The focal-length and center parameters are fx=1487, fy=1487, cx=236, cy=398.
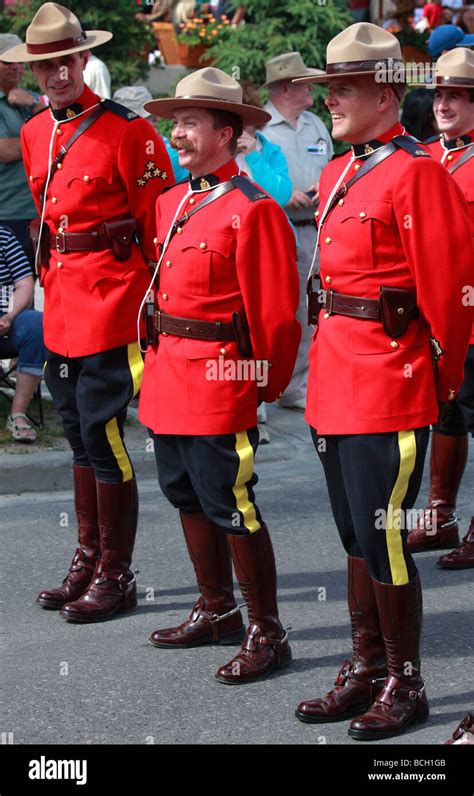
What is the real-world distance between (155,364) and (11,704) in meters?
1.24

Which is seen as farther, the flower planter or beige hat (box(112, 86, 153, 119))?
the flower planter

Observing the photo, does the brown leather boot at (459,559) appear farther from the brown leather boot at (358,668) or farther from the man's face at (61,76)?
the man's face at (61,76)

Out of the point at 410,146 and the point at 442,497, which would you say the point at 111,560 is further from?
the point at 410,146

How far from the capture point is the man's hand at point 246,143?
8.65m

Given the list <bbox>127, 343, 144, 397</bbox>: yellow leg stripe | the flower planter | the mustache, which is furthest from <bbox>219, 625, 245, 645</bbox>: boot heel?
the flower planter

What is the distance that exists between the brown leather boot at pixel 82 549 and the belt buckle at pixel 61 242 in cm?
87

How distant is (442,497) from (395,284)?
99.8 inches

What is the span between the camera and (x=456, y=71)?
20.5 ft

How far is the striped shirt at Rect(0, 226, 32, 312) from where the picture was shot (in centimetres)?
877

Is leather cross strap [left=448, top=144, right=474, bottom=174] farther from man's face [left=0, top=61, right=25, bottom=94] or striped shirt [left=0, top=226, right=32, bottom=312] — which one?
man's face [left=0, top=61, right=25, bottom=94]

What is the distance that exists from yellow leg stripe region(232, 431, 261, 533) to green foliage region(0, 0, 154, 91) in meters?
9.34

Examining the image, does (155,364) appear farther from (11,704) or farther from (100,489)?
(11,704)
